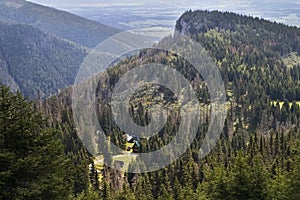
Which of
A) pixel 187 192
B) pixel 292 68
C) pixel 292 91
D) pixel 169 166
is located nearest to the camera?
pixel 187 192

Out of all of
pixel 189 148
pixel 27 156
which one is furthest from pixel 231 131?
pixel 27 156

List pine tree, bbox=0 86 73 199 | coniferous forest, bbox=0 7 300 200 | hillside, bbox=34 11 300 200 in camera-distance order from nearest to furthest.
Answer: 1. pine tree, bbox=0 86 73 199
2. coniferous forest, bbox=0 7 300 200
3. hillside, bbox=34 11 300 200

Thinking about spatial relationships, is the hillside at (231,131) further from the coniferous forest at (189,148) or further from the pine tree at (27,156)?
the pine tree at (27,156)

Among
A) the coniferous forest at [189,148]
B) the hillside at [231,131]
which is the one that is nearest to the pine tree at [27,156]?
the coniferous forest at [189,148]

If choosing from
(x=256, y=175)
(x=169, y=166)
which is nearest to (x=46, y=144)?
(x=256, y=175)

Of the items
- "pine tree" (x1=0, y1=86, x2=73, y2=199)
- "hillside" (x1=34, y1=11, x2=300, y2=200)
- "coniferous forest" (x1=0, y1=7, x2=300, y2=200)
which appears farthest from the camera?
"hillside" (x1=34, y1=11, x2=300, y2=200)

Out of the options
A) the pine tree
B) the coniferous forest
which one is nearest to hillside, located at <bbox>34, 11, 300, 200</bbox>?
the coniferous forest

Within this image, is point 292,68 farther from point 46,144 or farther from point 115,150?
point 46,144

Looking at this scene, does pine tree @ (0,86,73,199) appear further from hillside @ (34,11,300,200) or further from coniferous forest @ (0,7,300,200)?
hillside @ (34,11,300,200)

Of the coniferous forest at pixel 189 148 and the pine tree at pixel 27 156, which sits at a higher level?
the pine tree at pixel 27 156
